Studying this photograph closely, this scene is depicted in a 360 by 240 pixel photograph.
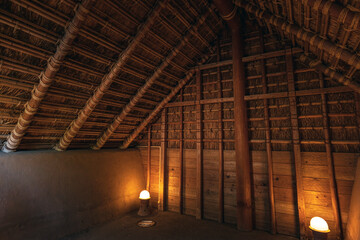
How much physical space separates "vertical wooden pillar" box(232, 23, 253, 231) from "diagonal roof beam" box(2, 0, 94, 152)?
286 centimetres

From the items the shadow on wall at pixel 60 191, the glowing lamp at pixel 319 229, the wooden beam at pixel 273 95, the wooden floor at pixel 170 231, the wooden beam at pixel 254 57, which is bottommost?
the wooden floor at pixel 170 231

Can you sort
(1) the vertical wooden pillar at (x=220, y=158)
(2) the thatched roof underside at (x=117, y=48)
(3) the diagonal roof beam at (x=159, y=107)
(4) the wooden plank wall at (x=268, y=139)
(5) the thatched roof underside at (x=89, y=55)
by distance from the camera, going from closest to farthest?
1. (2) the thatched roof underside at (x=117, y=48)
2. (5) the thatched roof underside at (x=89, y=55)
3. (4) the wooden plank wall at (x=268, y=139)
4. (1) the vertical wooden pillar at (x=220, y=158)
5. (3) the diagonal roof beam at (x=159, y=107)

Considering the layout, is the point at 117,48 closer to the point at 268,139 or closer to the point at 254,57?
the point at 254,57

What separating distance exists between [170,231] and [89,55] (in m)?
3.46

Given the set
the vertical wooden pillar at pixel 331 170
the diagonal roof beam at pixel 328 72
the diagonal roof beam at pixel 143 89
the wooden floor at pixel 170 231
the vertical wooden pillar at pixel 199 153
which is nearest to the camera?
the diagonal roof beam at pixel 328 72

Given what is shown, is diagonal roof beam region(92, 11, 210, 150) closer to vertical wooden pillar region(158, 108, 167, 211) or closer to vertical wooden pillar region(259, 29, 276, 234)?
vertical wooden pillar region(158, 108, 167, 211)

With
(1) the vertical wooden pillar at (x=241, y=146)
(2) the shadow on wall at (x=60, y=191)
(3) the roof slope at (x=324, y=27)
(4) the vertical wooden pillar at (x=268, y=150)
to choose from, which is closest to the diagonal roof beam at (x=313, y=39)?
(3) the roof slope at (x=324, y=27)

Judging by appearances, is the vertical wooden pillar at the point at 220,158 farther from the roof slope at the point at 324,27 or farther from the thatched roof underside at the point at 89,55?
the roof slope at the point at 324,27

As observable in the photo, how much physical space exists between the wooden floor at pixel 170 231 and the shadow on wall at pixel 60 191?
0.31 meters

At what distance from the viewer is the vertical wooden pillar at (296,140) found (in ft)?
11.4

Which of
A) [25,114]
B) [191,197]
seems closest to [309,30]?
[191,197]

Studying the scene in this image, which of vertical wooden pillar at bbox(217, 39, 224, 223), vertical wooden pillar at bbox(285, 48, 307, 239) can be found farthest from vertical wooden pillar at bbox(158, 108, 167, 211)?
vertical wooden pillar at bbox(285, 48, 307, 239)

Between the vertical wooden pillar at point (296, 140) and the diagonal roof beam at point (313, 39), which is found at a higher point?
the diagonal roof beam at point (313, 39)

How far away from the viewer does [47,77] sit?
2873 millimetres
